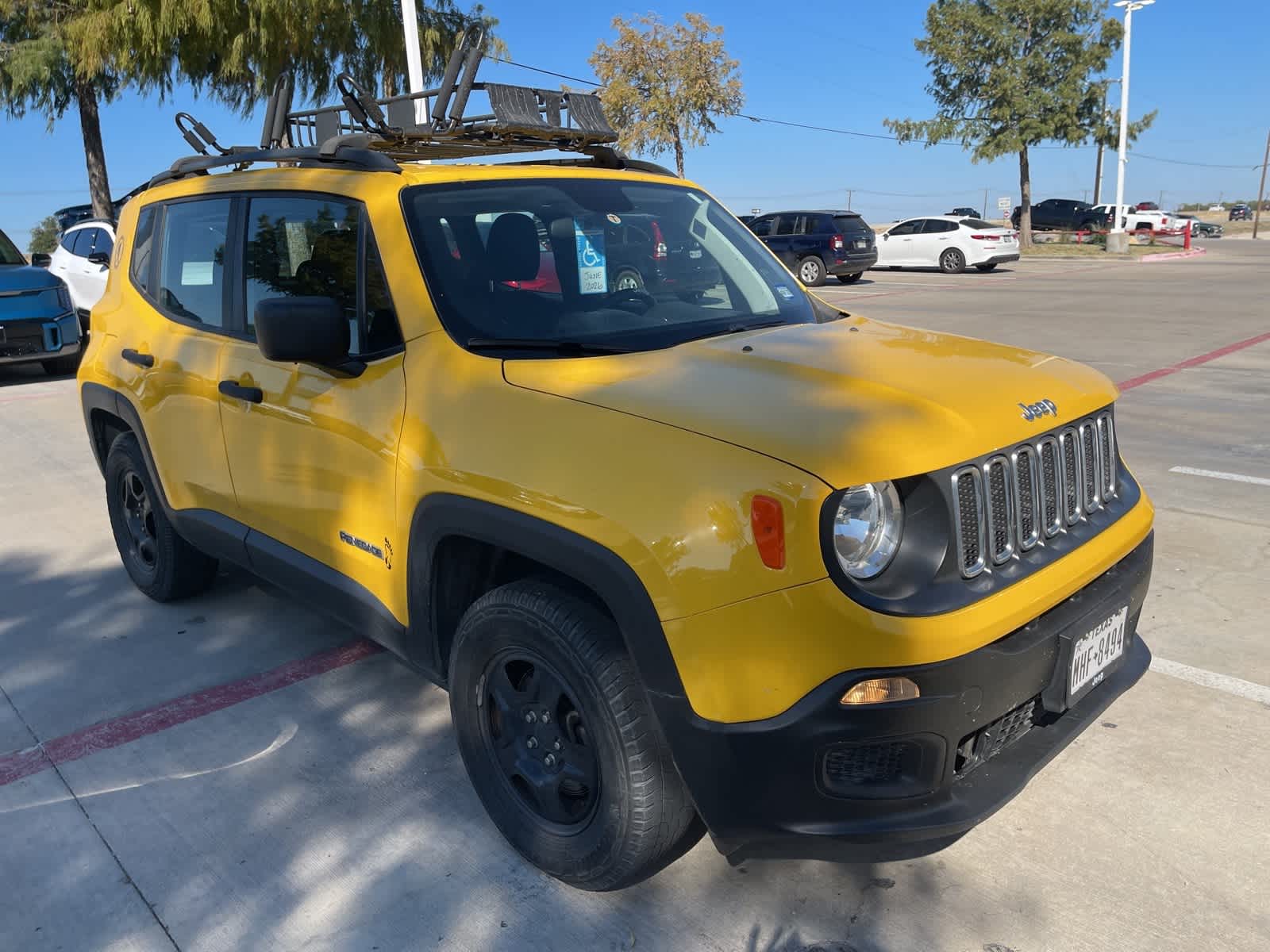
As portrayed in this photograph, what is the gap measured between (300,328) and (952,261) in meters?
25.7

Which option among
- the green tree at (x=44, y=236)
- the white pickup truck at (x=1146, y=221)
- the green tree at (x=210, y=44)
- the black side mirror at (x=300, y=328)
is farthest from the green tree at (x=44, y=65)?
the white pickup truck at (x=1146, y=221)

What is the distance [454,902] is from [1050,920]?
147 cm

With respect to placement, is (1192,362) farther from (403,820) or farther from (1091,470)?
(403,820)

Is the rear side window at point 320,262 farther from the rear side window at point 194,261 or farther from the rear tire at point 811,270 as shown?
the rear tire at point 811,270

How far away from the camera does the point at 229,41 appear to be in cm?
1720

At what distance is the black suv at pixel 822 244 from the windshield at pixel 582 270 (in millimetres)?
19606

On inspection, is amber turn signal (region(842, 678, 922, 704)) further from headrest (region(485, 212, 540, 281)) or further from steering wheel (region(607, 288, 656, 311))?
headrest (region(485, 212, 540, 281))

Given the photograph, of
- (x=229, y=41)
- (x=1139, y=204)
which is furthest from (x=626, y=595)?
(x=1139, y=204)

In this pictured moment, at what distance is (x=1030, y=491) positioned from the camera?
8.20 ft

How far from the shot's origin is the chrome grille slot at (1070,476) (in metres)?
2.62

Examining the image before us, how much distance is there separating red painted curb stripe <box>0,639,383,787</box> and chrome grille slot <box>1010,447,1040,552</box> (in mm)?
2671

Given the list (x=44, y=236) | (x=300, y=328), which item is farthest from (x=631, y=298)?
(x=44, y=236)

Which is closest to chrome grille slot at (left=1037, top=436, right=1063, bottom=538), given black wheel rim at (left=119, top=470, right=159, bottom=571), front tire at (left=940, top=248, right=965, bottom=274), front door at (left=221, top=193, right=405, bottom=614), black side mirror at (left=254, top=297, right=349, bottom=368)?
front door at (left=221, top=193, right=405, bottom=614)

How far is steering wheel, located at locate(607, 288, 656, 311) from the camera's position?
3.18 meters
